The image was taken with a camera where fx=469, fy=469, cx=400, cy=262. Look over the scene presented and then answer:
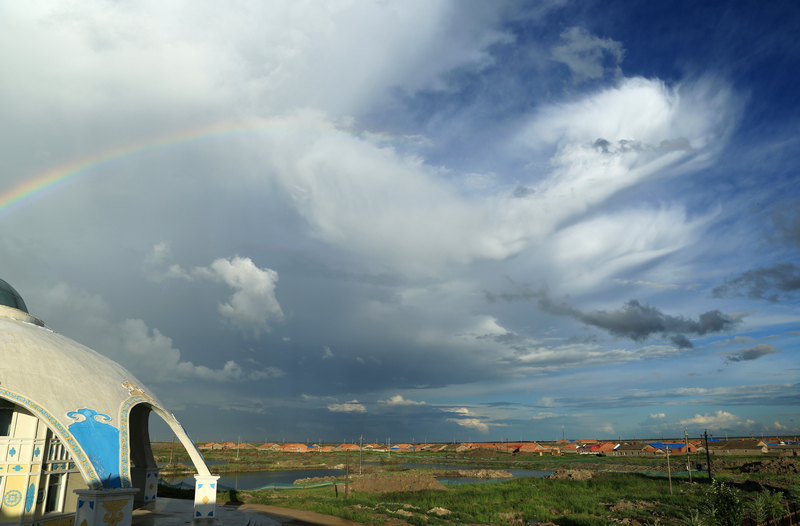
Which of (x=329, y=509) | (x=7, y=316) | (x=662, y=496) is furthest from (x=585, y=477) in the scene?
(x=7, y=316)

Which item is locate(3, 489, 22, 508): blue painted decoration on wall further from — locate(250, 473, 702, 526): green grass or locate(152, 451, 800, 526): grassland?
locate(250, 473, 702, 526): green grass

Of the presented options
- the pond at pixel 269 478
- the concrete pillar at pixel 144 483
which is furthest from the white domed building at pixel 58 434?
the pond at pixel 269 478

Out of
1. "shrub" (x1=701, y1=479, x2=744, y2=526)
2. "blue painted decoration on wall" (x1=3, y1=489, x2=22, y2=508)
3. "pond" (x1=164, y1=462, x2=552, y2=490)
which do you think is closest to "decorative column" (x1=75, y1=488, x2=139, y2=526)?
"blue painted decoration on wall" (x1=3, y1=489, x2=22, y2=508)

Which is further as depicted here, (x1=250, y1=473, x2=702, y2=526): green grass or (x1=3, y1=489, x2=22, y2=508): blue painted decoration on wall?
(x1=250, y1=473, x2=702, y2=526): green grass

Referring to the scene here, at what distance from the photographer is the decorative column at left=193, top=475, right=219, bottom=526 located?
18.7m

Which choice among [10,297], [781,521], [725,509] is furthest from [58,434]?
[781,521]

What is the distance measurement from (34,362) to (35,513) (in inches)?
190

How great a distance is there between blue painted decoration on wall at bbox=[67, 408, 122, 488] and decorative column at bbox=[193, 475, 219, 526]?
4.33m

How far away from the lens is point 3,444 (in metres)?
14.8

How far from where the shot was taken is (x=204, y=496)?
62.0 ft

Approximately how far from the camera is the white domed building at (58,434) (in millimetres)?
14453

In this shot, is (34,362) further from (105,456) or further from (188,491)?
(188,491)

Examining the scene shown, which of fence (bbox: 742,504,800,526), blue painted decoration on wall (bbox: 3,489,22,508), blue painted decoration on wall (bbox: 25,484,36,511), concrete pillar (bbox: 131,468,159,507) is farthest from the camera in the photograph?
Result: concrete pillar (bbox: 131,468,159,507)

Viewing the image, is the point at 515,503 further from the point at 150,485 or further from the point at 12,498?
the point at 12,498
